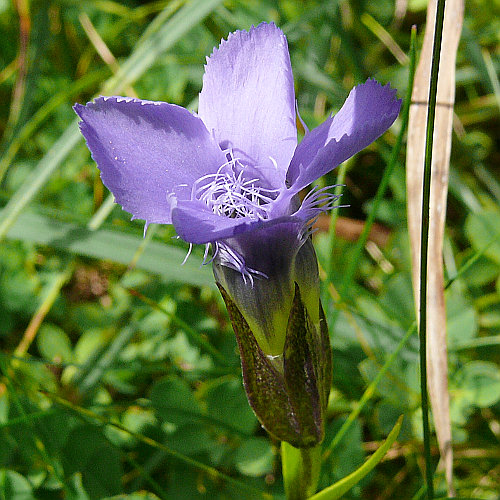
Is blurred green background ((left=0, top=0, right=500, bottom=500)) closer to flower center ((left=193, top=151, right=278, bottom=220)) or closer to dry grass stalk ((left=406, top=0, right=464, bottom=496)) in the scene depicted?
dry grass stalk ((left=406, top=0, right=464, bottom=496))

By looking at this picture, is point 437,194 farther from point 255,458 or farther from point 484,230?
point 255,458

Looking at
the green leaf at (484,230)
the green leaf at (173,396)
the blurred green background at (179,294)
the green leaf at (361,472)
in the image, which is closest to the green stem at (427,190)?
the green leaf at (361,472)

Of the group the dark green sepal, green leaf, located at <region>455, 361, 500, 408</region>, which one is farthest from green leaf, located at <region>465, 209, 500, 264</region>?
the dark green sepal

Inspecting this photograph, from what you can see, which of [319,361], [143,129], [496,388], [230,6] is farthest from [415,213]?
[230,6]

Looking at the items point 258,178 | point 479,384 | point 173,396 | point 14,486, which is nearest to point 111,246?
point 173,396

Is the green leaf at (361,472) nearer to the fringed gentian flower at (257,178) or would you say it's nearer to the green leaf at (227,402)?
the fringed gentian flower at (257,178)

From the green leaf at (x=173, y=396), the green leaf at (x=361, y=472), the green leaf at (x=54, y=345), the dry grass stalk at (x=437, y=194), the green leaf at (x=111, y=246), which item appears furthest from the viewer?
the green leaf at (x=54, y=345)
